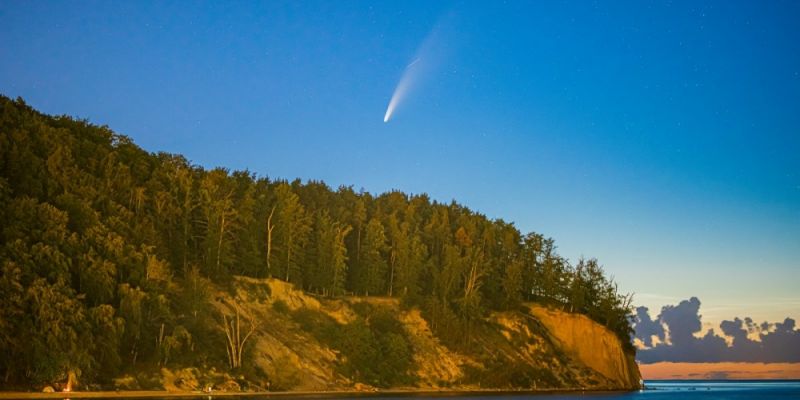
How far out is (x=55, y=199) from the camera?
71.0 m

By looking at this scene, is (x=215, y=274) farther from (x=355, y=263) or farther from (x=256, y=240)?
(x=355, y=263)

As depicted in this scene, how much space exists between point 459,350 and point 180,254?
1508 inches

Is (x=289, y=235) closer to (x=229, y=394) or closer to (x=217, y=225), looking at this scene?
(x=217, y=225)

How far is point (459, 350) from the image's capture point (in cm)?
10300

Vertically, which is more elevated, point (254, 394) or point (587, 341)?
point (587, 341)

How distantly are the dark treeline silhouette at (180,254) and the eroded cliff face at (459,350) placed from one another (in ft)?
10.4

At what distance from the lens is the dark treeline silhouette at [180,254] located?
60.5 meters

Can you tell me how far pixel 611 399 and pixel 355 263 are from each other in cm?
4022

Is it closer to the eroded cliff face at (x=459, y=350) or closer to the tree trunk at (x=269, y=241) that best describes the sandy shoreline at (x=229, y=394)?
the eroded cliff face at (x=459, y=350)

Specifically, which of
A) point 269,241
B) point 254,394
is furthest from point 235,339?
point 269,241

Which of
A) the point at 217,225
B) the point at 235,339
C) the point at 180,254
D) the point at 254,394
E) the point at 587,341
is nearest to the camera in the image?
the point at 254,394

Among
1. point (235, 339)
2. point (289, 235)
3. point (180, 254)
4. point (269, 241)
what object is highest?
point (289, 235)

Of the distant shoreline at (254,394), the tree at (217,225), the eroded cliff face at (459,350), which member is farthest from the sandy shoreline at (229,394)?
the tree at (217,225)

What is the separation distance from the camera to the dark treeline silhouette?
6053cm
